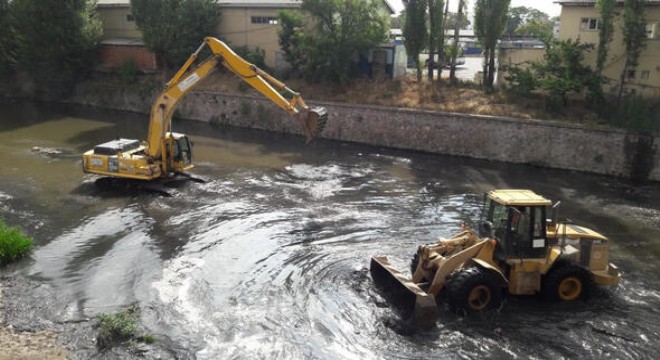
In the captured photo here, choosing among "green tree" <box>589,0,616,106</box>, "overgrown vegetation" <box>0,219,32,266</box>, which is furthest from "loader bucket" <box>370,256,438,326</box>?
"green tree" <box>589,0,616,106</box>

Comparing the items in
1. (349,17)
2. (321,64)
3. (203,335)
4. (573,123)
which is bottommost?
(203,335)

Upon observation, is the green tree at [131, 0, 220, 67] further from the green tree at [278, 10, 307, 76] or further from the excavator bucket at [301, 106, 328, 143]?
the excavator bucket at [301, 106, 328, 143]

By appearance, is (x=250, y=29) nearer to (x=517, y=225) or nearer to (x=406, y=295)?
(x=517, y=225)

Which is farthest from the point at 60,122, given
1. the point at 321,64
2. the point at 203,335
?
the point at 203,335

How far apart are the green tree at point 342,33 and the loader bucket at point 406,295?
1900 cm

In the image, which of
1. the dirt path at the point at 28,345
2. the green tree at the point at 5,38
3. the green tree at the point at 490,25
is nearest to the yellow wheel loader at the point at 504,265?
the dirt path at the point at 28,345

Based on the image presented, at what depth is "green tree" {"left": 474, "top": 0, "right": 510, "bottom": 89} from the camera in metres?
26.8

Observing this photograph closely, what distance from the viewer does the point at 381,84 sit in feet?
95.3

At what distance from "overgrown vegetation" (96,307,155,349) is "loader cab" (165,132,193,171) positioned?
30.4 ft

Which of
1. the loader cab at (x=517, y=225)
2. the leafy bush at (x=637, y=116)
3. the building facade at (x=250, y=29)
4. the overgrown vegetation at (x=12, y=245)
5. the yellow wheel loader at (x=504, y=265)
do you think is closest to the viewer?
the yellow wheel loader at (x=504, y=265)

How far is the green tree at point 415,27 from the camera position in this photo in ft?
92.1

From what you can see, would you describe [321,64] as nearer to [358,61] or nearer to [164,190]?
[358,61]

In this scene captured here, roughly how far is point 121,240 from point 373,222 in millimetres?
6779

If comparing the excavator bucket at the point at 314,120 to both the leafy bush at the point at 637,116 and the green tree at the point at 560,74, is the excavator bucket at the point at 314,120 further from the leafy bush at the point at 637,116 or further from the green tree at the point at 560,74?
the leafy bush at the point at 637,116
